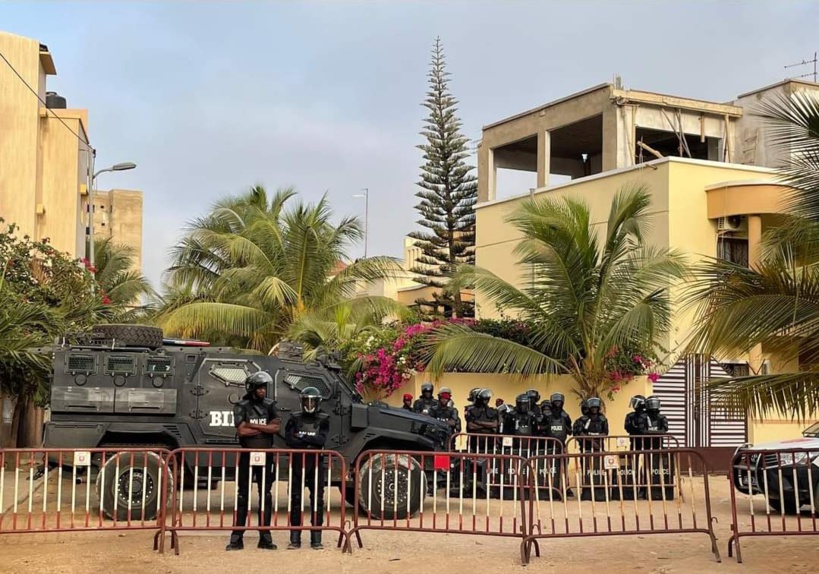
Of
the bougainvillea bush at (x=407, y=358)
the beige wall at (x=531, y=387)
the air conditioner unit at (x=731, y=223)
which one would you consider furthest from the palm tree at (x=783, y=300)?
the air conditioner unit at (x=731, y=223)

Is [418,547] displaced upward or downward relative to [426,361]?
downward

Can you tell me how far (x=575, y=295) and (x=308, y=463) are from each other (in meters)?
9.21

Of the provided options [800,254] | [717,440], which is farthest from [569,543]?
[717,440]

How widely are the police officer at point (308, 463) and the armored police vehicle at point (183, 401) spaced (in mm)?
1901

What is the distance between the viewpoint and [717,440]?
20.3 m

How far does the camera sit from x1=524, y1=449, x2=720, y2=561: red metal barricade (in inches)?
408

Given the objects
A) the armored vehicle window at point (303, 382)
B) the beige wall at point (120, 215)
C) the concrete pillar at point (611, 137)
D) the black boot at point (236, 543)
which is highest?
the beige wall at point (120, 215)

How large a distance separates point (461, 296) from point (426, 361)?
52.1 feet

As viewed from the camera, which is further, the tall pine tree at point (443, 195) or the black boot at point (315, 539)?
the tall pine tree at point (443, 195)

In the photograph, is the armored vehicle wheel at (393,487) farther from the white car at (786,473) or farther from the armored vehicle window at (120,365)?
the white car at (786,473)

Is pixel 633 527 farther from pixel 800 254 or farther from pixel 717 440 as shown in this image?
pixel 717 440

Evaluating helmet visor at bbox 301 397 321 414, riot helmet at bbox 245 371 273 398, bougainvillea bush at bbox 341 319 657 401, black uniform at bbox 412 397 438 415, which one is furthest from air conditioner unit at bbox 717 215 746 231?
riot helmet at bbox 245 371 273 398

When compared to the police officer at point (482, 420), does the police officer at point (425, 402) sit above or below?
above

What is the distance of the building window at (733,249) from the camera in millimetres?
22375
